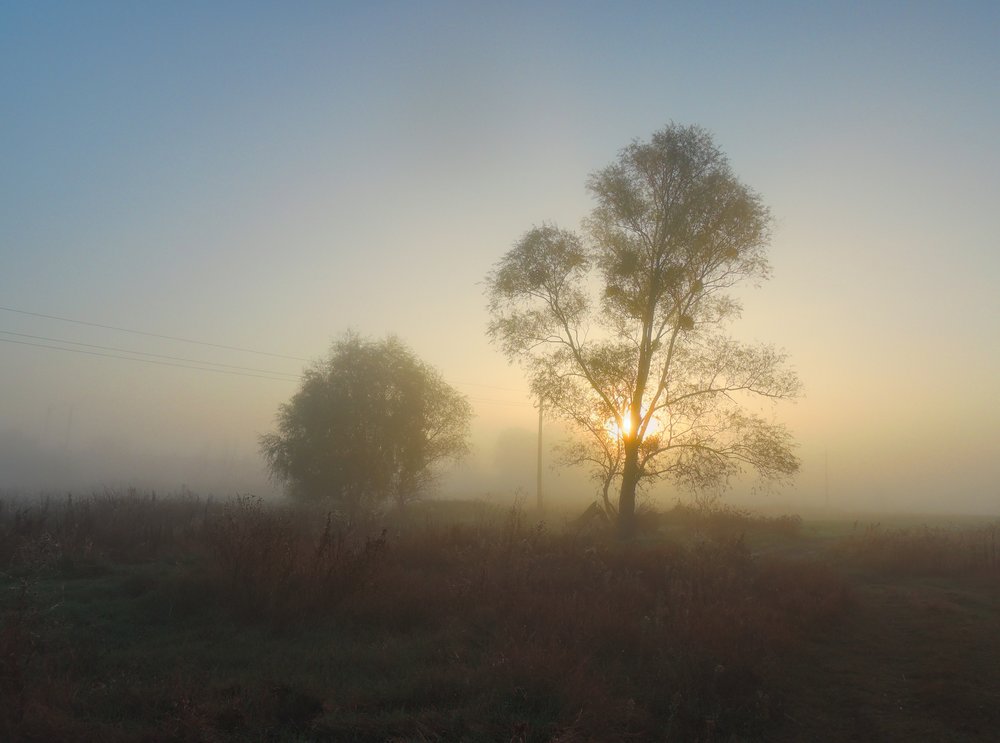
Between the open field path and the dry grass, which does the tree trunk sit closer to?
the dry grass

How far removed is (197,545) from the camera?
14.7m

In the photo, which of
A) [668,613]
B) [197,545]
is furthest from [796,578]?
[197,545]

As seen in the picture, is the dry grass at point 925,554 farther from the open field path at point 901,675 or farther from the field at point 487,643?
the open field path at point 901,675

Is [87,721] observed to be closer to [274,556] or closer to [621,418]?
[274,556]

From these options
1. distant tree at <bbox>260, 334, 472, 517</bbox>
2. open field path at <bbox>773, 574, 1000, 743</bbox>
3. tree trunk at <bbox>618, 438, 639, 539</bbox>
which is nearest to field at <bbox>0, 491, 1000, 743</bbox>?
open field path at <bbox>773, 574, 1000, 743</bbox>

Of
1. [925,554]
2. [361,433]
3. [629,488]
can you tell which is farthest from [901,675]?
[361,433]

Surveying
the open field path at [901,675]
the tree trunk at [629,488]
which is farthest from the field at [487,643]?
the tree trunk at [629,488]

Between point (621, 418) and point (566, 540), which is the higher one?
point (621, 418)

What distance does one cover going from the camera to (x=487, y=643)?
26.8 feet

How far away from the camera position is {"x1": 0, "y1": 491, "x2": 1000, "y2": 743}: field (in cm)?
597

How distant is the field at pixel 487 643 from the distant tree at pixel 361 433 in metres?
21.8

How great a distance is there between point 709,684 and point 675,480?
46.3 ft

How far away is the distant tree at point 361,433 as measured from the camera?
3566 centimetres

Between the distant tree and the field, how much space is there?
21.8m
